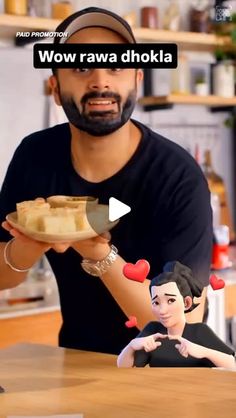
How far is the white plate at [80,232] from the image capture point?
976mm

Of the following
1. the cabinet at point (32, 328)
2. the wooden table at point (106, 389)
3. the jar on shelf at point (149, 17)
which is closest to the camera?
the wooden table at point (106, 389)

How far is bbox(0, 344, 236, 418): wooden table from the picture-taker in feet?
2.73

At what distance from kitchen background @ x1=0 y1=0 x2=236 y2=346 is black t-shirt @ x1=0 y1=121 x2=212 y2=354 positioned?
0.16 feet

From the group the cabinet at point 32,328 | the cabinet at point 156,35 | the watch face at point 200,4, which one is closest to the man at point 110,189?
the cabinet at point 156,35

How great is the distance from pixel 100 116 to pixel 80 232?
6.4 inches

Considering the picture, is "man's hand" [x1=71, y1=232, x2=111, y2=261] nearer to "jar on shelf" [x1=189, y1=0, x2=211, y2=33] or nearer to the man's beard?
the man's beard

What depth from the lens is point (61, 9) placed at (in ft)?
4.14

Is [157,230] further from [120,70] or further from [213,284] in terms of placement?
[120,70]

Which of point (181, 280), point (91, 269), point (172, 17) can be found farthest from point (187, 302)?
point (172, 17)

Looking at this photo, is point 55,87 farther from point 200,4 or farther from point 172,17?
point 172,17

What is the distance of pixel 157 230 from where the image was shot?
40.8 inches

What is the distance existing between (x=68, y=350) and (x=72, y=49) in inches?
14.3

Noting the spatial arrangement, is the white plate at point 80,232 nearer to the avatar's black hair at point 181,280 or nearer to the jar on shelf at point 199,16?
the avatar's black hair at point 181,280

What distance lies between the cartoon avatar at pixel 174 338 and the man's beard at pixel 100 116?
0.20 metres
